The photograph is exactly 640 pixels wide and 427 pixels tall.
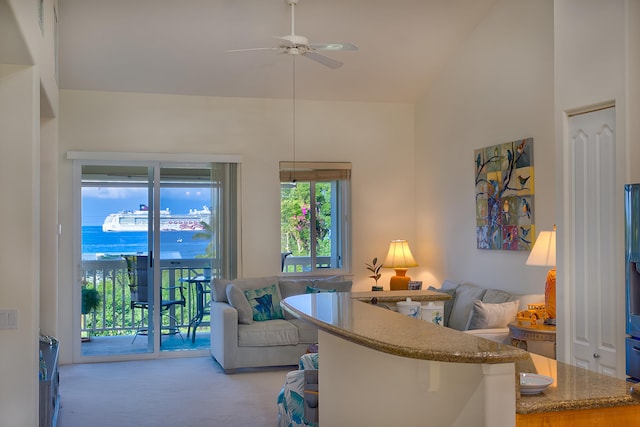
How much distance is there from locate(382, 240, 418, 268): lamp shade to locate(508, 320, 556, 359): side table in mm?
3021

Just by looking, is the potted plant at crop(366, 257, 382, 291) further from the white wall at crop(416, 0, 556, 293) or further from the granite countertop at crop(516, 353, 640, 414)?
the granite countertop at crop(516, 353, 640, 414)

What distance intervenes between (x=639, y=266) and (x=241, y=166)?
5.36 m

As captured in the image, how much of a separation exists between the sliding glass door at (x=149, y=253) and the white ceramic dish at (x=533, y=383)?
5.88 meters

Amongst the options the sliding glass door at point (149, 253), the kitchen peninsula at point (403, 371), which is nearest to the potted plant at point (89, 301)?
the sliding glass door at point (149, 253)

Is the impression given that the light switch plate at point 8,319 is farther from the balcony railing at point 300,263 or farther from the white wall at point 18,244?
the balcony railing at point 300,263

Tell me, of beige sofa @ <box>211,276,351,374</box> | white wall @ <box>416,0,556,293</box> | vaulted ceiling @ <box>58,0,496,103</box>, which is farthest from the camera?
beige sofa @ <box>211,276,351,374</box>

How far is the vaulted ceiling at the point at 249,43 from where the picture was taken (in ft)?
21.1

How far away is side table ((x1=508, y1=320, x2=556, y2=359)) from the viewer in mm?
4836

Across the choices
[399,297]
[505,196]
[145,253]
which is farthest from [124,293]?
[399,297]

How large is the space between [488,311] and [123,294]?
157 inches

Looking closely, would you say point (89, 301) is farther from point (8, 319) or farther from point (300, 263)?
point (8, 319)

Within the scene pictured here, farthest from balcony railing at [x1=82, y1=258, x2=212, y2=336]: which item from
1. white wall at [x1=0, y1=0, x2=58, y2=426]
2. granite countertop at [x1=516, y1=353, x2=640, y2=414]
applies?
granite countertop at [x1=516, y1=353, x2=640, y2=414]

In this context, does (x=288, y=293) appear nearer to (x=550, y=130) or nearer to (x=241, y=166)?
(x=241, y=166)

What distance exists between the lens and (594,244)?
395 centimetres
